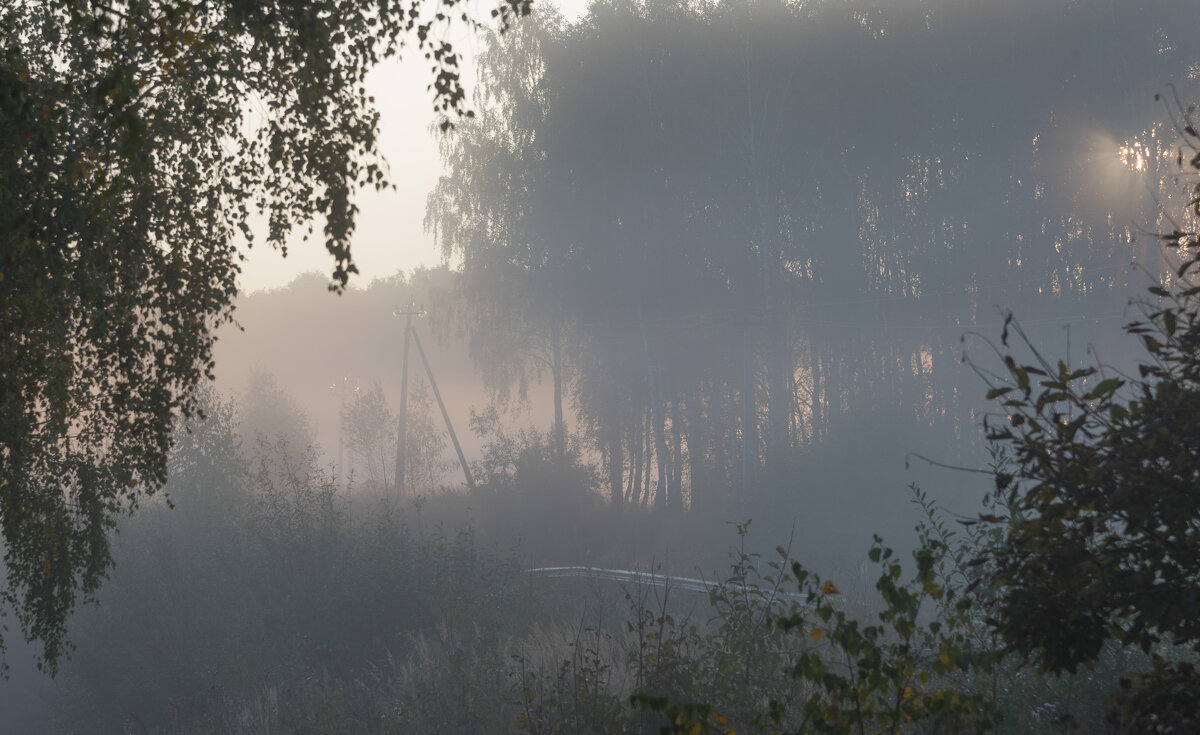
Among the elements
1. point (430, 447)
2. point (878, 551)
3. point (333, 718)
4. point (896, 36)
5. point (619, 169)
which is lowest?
point (430, 447)

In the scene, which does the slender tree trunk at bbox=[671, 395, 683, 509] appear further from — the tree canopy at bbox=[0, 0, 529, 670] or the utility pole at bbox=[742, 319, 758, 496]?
Answer: the tree canopy at bbox=[0, 0, 529, 670]

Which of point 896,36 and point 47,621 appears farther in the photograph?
point 896,36

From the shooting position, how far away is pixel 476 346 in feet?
114

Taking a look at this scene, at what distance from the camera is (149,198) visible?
5.79 meters

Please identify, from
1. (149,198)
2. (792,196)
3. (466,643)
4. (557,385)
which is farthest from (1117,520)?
(557,385)

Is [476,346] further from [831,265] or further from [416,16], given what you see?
[416,16]

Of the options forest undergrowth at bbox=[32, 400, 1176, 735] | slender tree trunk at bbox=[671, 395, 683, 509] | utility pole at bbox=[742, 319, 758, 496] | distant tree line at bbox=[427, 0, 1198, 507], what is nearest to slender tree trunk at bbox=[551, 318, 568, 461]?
distant tree line at bbox=[427, 0, 1198, 507]

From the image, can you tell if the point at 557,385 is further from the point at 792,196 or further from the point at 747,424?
the point at 792,196

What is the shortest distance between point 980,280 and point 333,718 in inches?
1050

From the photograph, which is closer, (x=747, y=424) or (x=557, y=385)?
(x=747, y=424)

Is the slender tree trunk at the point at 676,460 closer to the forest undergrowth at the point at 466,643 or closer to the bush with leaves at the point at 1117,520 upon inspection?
the forest undergrowth at the point at 466,643

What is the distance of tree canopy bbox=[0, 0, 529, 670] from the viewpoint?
486cm

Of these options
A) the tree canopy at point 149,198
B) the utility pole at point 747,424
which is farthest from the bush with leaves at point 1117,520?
the utility pole at point 747,424

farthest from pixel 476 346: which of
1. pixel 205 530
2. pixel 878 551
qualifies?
pixel 878 551
